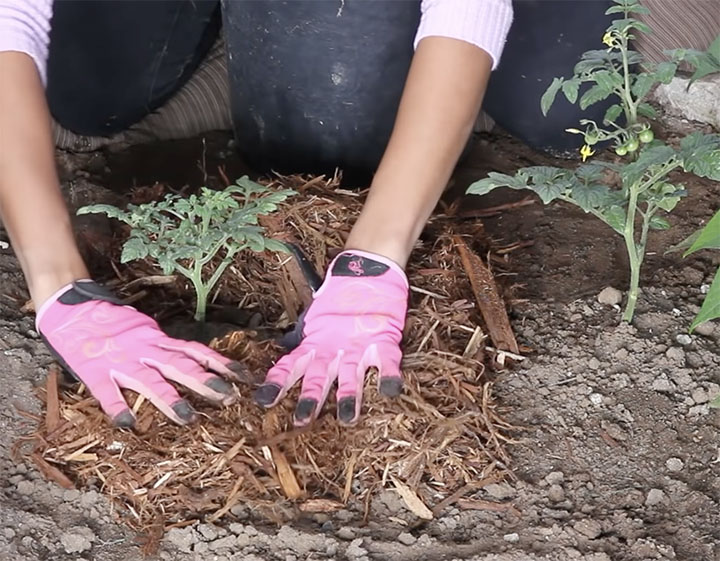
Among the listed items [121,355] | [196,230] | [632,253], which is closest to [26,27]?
[196,230]

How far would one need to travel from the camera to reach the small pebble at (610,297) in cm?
157

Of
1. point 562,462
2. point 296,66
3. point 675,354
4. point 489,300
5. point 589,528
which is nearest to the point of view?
point 589,528

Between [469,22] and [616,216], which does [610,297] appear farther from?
[469,22]

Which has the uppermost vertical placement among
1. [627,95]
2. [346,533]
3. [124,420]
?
[627,95]

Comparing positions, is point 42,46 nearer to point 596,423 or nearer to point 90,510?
point 90,510

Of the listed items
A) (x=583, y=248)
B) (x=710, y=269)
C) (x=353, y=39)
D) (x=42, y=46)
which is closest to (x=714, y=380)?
(x=710, y=269)

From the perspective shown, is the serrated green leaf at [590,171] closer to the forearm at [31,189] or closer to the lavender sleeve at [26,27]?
the forearm at [31,189]

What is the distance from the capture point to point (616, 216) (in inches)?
55.0

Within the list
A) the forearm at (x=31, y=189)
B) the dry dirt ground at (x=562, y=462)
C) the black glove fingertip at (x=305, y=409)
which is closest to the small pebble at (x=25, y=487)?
the dry dirt ground at (x=562, y=462)

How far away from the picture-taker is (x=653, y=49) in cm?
221

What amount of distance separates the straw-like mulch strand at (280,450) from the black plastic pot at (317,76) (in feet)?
2.36

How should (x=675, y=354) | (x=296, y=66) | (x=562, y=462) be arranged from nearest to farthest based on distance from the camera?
1. (x=562, y=462)
2. (x=675, y=354)
3. (x=296, y=66)

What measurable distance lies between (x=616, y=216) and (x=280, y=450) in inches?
23.8

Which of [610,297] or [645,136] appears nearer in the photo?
[645,136]
